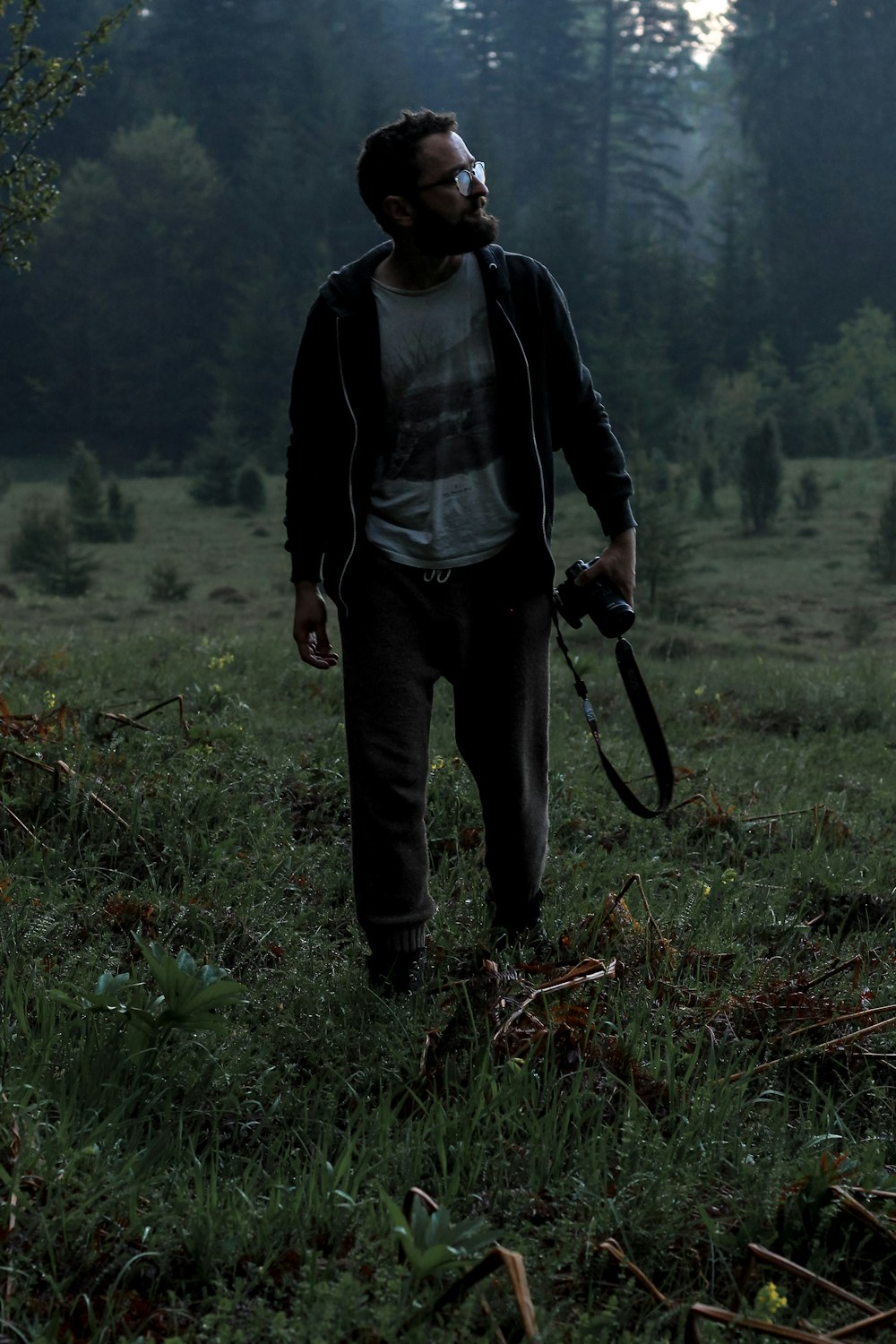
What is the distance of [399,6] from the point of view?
2459 inches

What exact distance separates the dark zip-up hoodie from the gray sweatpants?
0.11 metres

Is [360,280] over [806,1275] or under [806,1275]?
over

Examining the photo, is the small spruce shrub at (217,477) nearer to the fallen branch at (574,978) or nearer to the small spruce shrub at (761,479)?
the small spruce shrub at (761,479)

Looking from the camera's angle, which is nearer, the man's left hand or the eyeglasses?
the eyeglasses

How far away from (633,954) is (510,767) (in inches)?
23.2

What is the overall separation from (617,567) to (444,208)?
38.8 inches

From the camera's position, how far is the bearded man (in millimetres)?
3213

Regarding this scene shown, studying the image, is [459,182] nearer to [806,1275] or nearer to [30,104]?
[806,1275]

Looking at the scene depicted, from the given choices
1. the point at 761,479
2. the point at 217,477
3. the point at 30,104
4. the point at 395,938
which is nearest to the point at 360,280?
the point at 395,938

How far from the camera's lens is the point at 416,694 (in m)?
3.33


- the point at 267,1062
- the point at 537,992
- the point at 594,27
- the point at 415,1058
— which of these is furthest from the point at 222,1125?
the point at 594,27

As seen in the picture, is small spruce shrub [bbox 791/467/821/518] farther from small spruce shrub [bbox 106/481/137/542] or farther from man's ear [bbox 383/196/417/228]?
man's ear [bbox 383/196/417/228]

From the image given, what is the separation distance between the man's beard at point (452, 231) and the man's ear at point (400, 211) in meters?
0.02

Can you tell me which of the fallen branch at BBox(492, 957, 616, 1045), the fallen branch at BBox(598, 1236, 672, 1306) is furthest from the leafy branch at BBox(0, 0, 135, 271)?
the fallen branch at BBox(598, 1236, 672, 1306)
